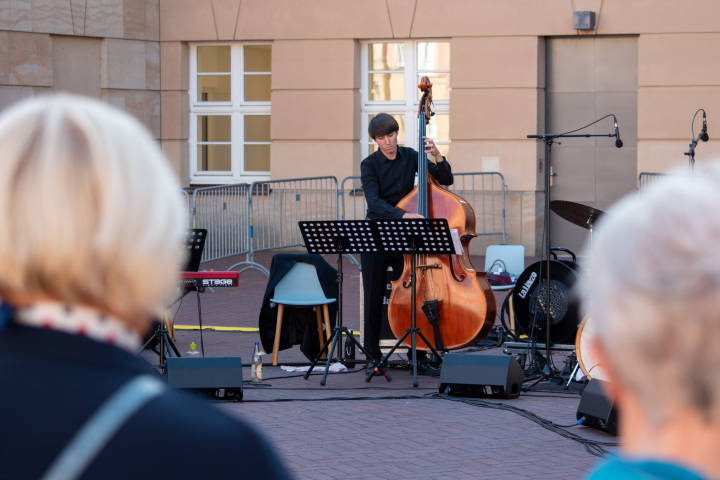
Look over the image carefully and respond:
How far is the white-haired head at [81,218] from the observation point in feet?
3.90

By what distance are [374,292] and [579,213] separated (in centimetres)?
168

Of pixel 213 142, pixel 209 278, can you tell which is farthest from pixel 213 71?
pixel 209 278

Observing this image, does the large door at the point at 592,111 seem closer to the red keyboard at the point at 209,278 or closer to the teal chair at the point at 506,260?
the teal chair at the point at 506,260

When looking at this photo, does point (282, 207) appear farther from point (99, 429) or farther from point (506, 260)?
point (99, 429)

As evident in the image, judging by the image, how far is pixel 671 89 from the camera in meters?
14.1

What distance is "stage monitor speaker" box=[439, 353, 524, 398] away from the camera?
667cm

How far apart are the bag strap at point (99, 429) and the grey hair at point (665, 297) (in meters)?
0.52

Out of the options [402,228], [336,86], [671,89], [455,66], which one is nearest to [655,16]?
[671,89]

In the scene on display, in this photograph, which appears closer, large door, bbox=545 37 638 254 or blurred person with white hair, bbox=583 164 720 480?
blurred person with white hair, bbox=583 164 720 480

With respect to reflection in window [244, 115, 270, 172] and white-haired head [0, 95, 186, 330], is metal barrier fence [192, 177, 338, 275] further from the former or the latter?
white-haired head [0, 95, 186, 330]

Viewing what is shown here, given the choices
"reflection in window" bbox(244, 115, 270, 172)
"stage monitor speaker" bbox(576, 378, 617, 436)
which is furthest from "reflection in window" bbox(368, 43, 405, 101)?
"stage monitor speaker" bbox(576, 378, 617, 436)

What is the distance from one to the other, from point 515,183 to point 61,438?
14057 mm

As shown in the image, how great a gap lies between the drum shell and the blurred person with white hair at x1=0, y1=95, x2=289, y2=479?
6431mm

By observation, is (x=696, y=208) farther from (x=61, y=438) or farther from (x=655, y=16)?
(x=655, y=16)
